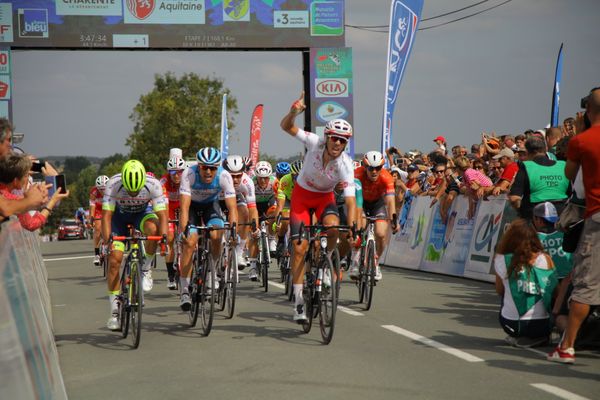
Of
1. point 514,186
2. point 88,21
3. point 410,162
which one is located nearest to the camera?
point 514,186

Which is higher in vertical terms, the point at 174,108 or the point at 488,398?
the point at 174,108

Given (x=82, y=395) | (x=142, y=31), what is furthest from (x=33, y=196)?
(x=142, y=31)

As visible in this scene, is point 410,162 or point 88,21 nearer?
point 410,162

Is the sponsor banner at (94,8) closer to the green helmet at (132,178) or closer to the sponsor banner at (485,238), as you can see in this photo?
the sponsor banner at (485,238)

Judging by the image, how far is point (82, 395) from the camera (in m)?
6.55

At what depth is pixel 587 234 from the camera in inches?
281


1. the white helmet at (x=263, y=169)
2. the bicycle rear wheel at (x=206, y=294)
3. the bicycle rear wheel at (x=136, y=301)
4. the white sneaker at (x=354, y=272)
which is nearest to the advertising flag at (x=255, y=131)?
the white helmet at (x=263, y=169)

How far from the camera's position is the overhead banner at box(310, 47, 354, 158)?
34.8 meters

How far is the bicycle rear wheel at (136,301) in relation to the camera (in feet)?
28.1

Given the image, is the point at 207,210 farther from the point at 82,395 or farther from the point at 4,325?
the point at 4,325

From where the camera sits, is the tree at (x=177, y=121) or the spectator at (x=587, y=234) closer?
the spectator at (x=587, y=234)

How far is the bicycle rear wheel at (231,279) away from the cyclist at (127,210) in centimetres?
95

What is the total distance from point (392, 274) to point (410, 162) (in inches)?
210

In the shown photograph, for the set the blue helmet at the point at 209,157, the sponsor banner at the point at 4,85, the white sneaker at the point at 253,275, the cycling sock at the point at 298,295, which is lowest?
the white sneaker at the point at 253,275
